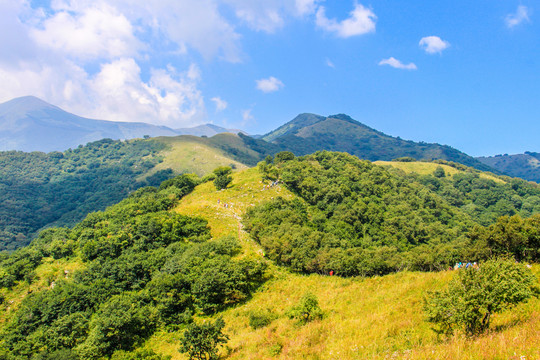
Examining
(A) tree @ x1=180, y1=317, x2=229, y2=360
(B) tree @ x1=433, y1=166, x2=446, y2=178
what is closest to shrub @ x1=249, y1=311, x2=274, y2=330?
(A) tree @ x1=180, y1=317, x2=229, y2=360

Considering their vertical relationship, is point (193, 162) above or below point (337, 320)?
above

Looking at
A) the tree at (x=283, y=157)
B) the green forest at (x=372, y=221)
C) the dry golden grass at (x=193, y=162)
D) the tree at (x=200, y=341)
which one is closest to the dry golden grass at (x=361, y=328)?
the tree at (x=200, y=341)

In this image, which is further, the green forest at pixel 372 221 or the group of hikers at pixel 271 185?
the group of hikers at pixel 271 185

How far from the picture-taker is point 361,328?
1616 centimetres

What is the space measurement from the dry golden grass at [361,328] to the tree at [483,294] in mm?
728

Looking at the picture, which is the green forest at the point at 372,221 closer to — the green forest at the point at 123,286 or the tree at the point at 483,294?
the green forest at the point at 123,286

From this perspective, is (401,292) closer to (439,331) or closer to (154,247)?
(439,331)

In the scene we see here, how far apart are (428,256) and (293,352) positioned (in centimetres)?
2973

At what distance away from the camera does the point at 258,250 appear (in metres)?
41.8

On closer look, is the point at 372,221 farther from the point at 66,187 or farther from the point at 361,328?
the point at 66,187

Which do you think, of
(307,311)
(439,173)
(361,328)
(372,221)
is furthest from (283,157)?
(439,173)

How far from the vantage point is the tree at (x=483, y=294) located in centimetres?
1051

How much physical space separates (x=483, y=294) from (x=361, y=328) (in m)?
7.74

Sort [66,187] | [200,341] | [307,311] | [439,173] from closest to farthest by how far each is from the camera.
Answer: [200,341] → [307,311] → [439,173] → [66,187]
